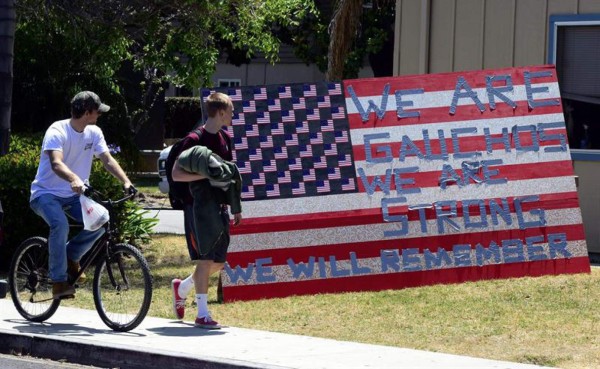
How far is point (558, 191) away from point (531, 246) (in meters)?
0.64

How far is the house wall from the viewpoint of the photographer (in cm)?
1454

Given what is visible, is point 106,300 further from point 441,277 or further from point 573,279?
point 573,279

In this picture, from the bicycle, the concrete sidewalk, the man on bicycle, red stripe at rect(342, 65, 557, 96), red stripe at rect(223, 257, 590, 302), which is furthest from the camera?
red stripe at rect(342, 65, 557, 96)

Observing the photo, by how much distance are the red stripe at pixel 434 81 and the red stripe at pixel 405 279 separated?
71.3 inches

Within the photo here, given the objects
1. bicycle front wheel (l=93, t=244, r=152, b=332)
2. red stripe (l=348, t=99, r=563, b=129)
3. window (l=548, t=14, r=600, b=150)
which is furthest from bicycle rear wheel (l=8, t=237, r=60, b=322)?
window (l=548, t=14, r=600, b=150)

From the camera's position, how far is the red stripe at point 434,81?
40.2 feet

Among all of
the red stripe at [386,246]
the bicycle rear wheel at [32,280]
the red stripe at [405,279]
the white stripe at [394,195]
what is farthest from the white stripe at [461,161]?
the bicycle rear wheel at [32,280]

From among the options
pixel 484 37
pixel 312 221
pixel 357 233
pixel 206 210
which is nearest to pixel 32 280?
pixel 206 210

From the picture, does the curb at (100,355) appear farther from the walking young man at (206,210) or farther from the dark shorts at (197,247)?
the dark shorts at (197,247)

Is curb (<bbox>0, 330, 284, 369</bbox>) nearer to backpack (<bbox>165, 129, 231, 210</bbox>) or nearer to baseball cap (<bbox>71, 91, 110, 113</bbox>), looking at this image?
backpack (<bbox>165, 129, 231, 210</bbox>)

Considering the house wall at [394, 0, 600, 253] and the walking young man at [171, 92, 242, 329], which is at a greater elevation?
the house wall at [394, 0, 600, 253]

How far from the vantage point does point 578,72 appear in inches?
580

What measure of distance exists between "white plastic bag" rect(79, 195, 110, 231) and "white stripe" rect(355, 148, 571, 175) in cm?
312

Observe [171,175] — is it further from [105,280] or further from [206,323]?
[206,323]
